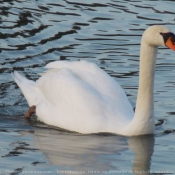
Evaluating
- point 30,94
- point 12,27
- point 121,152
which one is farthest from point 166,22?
point 121,152

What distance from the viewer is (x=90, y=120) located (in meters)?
11.0

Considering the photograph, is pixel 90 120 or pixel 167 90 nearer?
pixel 90 120

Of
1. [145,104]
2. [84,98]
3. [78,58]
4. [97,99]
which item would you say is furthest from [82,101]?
[78,58]

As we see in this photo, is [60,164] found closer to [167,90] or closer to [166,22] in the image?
[167,90]

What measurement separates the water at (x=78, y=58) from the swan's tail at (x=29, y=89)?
24cm

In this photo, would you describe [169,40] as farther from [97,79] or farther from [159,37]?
[97,79]

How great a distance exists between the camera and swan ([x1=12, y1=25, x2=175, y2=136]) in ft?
34.7

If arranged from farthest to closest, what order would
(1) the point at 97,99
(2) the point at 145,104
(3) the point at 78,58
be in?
(3) the point at 78,58, (1) the point at 97,99, (2) the point at 145,104

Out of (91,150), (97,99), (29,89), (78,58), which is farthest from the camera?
(78,58)

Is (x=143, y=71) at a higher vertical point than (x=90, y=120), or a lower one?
higher

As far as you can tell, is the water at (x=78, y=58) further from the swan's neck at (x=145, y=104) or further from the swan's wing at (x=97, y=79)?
the swan's wing at (x=97, y=79)

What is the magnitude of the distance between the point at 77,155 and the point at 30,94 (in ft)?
8.51

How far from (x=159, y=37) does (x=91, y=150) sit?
5.41 feet

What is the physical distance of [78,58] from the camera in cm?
1452
